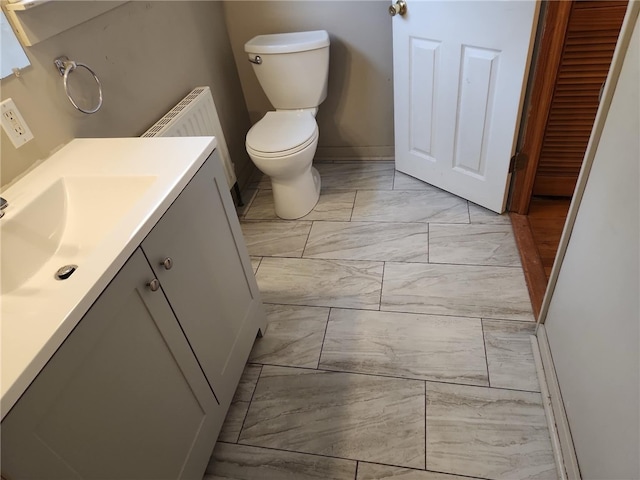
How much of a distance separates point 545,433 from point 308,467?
71 centimetres

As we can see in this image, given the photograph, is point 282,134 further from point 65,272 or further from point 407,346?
point 65,272

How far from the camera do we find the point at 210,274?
4.13 feet

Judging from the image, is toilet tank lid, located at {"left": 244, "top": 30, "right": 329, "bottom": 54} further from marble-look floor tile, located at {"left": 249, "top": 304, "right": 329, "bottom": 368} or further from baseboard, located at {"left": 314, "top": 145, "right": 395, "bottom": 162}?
marble-look floor tile, located at {"left": 249, "top": 304, "right": 329, "bottom": 368}

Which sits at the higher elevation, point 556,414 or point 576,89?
point 576,89

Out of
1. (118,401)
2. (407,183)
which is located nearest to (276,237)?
(407,183)

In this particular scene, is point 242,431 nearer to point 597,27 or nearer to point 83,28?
point 83,28

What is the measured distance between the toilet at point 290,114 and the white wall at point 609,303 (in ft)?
4.04

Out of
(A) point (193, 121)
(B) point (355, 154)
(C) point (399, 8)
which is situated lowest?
(B) point (355, 154)

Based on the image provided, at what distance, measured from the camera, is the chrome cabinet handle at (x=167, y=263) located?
3.35 feet

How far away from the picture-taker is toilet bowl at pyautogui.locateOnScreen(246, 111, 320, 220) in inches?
79.3

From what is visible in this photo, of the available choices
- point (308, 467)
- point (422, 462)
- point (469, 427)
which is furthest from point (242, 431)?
point (469, 427)

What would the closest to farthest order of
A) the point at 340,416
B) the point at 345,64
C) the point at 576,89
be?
the point at 340,416
the point at 576,89
the point at 345,64

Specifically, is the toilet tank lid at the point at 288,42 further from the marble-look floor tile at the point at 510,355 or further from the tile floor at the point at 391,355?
the marble-look floor tile at the point at 510,355

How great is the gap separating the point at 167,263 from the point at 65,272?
0.24 metres
